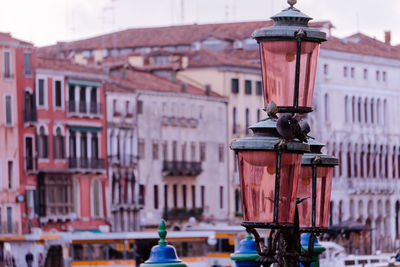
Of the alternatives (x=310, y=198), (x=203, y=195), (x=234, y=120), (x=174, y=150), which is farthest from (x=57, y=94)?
(x=310, y=198)

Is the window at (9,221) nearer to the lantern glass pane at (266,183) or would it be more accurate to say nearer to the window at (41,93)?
the window at (41,93)

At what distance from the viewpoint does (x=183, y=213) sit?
252 feet

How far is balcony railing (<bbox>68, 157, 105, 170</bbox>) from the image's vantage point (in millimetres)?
70306

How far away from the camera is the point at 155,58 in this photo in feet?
272

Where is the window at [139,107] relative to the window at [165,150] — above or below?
above

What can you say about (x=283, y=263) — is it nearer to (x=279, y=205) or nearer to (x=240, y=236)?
(x=279, y=205)

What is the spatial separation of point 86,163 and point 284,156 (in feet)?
209

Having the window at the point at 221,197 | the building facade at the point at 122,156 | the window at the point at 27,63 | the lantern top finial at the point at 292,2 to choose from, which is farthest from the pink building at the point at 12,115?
the lantern top finial at the point at 292,2

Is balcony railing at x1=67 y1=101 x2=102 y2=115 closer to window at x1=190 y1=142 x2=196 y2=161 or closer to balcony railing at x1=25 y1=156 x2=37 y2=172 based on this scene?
balcony railing at x1=25 y1=156 x2=37 y2=172

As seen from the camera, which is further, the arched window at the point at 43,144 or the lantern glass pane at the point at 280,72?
the arched window at the point at 43,144

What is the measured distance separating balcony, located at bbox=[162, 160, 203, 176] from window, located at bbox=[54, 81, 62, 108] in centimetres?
703

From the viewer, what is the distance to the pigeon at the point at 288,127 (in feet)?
24.9

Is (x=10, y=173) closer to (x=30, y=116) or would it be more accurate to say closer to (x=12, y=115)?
(x=12, y=115)

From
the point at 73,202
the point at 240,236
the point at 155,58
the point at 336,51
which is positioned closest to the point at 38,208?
the point at 73,202
